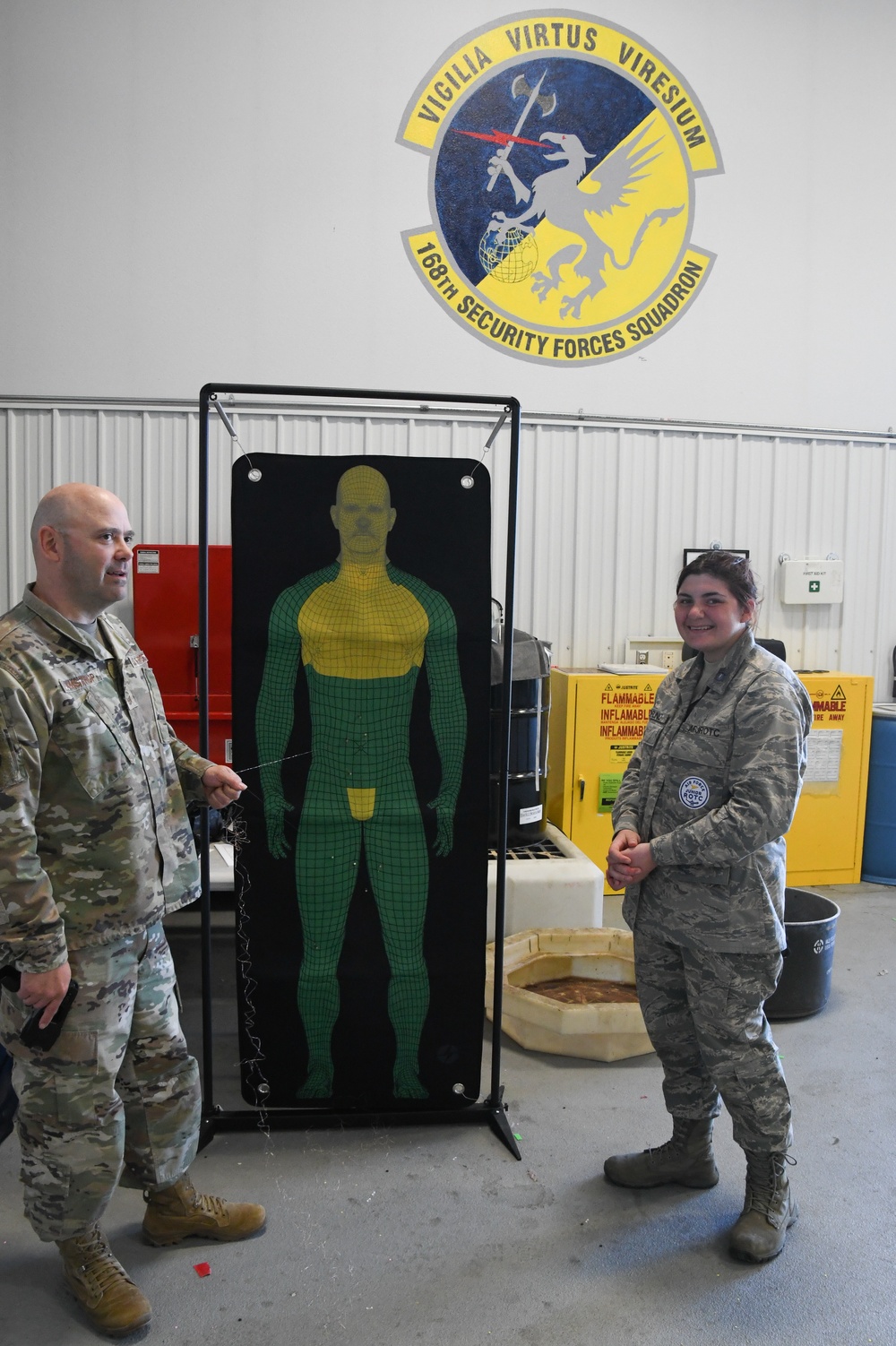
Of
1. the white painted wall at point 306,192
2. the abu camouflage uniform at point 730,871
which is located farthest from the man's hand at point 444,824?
the white painted wall at point 306,192

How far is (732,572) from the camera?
2.03 m

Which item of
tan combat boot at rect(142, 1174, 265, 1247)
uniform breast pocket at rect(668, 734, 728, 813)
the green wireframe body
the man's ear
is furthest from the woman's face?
tan combat boot at rect(142, 1174, 265, 1247)

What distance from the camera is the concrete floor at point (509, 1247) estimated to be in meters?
1.81

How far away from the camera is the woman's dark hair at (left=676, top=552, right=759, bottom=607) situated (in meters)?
2.03

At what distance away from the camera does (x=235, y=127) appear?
4391 millimetres

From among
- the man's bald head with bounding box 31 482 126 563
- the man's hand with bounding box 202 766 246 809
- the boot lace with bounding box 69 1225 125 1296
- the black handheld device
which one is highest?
the man's bald head with bounding box 31 482 126 563

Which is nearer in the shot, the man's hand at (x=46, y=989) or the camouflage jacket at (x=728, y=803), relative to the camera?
the man's hand at (x=46, y=989)

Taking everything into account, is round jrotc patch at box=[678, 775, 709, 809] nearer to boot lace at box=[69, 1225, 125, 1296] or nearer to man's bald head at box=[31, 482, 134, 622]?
man's bald head at box=[31, 482, 134, 622]

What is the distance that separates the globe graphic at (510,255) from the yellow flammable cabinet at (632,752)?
2.07m

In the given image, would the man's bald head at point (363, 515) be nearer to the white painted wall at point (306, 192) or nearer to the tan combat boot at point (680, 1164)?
the tan combat boot at point (680, 1164)

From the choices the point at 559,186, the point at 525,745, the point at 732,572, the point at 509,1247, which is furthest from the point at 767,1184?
the point at 559,186

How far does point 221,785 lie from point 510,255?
3635 mm

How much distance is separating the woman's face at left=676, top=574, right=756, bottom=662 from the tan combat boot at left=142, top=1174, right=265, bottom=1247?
5.51 feet

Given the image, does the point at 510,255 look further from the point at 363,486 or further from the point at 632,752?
the point at 363,486
